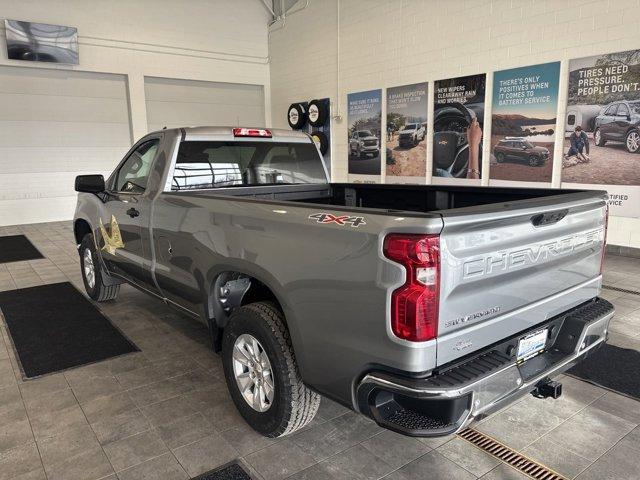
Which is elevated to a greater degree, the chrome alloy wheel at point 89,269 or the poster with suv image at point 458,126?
the poster with suv image at point 458,126

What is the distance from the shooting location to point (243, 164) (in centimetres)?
368

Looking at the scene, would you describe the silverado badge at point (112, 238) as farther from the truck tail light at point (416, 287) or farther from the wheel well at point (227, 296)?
the truck tail light at point (416, 287)

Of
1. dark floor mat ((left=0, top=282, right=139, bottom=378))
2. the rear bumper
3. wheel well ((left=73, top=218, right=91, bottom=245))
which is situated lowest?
dark floor mat ((left=0, top=282, right=139, bottom=378))

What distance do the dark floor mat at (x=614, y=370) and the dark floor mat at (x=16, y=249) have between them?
755cm

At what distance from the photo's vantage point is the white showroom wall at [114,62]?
10766mm

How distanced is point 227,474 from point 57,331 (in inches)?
105

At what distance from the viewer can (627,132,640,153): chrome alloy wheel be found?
633 cm

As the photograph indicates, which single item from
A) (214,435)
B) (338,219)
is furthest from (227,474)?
(338,219)

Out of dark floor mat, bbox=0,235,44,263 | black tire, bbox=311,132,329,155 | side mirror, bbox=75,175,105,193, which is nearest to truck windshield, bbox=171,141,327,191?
side mirror, bbox=75,175,105,193

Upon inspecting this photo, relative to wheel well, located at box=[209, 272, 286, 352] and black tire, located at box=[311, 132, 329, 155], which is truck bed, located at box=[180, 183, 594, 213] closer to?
wheel well, located at box=[209, 272, 286, 352]

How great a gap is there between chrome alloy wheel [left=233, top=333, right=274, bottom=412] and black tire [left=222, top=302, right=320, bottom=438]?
0.04m

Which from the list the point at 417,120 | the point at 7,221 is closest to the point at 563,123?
the point at 417,120

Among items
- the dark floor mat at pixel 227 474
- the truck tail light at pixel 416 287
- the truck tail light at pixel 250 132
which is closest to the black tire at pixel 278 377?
the dark floor mat at pixel 227 474

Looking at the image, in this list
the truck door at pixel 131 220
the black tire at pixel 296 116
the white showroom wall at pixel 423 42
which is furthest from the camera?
the black tire at pixel 296 116
